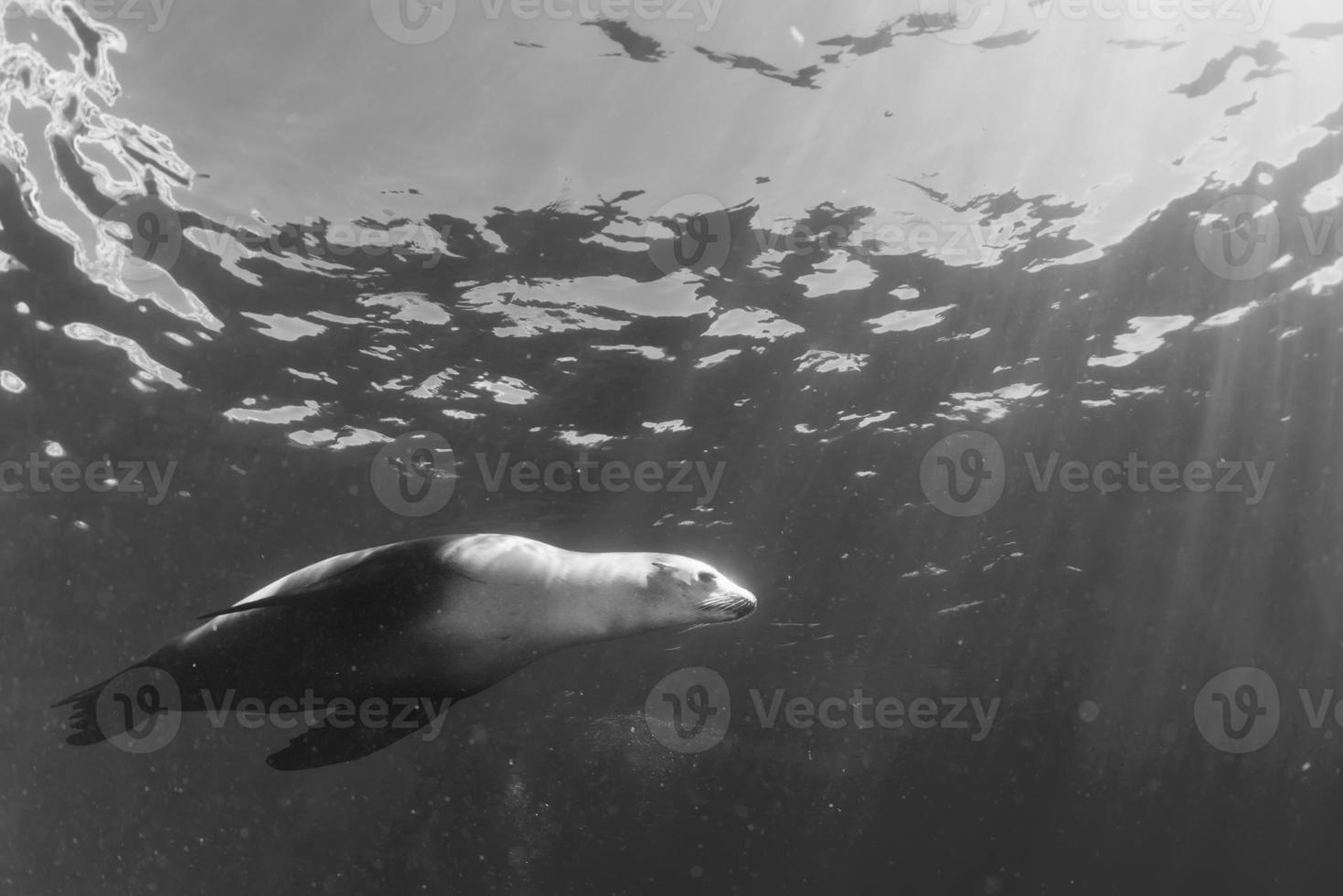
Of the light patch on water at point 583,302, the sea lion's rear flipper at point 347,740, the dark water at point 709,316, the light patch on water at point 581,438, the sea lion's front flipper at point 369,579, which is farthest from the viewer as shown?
the light patch on water at point 581,438

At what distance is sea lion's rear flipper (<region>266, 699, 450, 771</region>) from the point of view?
3.96 meters

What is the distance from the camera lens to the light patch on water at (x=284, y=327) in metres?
10.5

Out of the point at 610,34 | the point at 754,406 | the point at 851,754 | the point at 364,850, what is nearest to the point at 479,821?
the point at 364,850

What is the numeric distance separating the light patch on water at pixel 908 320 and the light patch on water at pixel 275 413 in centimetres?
783

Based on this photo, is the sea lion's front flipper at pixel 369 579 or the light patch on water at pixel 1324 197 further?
the light patch on water at pixel 1324 197

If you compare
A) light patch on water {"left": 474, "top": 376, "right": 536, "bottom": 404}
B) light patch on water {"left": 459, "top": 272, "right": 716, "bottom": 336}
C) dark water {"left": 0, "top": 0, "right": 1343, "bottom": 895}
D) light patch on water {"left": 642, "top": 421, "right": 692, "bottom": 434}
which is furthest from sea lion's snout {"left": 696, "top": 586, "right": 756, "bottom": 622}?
light patch on water {"left": 642, "top": 421, "right": 692, "bottom": 434}

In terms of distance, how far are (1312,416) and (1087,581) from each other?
634cm

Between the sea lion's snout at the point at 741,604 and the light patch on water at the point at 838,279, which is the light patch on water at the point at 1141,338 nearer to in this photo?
the light patch on water at the point at 838,279

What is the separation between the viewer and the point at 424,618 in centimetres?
360

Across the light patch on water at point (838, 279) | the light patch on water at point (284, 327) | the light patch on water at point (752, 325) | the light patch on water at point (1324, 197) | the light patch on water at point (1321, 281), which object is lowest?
the light patch on water at point (284, 327)

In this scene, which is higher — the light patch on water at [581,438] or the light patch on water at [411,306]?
the light patch on water at [411,306]

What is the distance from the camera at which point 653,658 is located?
69.4 ft

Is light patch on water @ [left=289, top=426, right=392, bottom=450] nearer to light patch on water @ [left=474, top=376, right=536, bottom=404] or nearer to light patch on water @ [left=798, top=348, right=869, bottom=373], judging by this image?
light patch on water @ [left=474, top=376, right=536, bottom=404]

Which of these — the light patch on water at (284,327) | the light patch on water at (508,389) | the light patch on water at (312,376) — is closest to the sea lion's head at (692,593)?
the light patch on water at (284,327)
